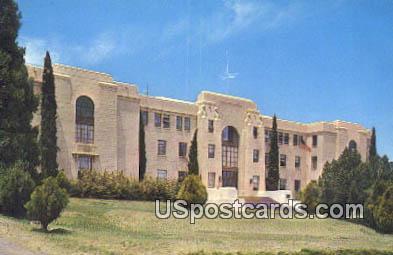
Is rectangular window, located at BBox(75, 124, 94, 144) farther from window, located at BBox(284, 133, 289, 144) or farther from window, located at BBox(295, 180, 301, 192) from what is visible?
window, located at BBox(295, 180, 301, 192)

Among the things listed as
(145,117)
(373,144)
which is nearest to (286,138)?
(373,144)

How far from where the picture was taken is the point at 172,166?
46594mm

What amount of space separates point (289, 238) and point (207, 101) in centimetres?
2396

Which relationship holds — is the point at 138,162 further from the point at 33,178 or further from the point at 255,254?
the point at 255,254

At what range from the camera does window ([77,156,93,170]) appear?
130 ft

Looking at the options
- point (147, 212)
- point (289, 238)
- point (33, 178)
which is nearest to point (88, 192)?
point (147, 212)

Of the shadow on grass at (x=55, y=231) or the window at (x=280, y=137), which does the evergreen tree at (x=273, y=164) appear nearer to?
the window at (x=280, y=137)

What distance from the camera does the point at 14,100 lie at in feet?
85.0

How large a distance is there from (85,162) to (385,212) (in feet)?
69.7

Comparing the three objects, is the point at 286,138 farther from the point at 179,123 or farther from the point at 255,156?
the point at 179,123

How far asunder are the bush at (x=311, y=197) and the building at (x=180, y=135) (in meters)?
10.4

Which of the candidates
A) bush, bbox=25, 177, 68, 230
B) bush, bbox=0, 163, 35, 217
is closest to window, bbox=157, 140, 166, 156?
bush, bbox=0, 163, 35, 217

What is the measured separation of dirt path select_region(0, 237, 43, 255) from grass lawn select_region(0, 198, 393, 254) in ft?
1.68

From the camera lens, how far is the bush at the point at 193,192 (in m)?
34.9
